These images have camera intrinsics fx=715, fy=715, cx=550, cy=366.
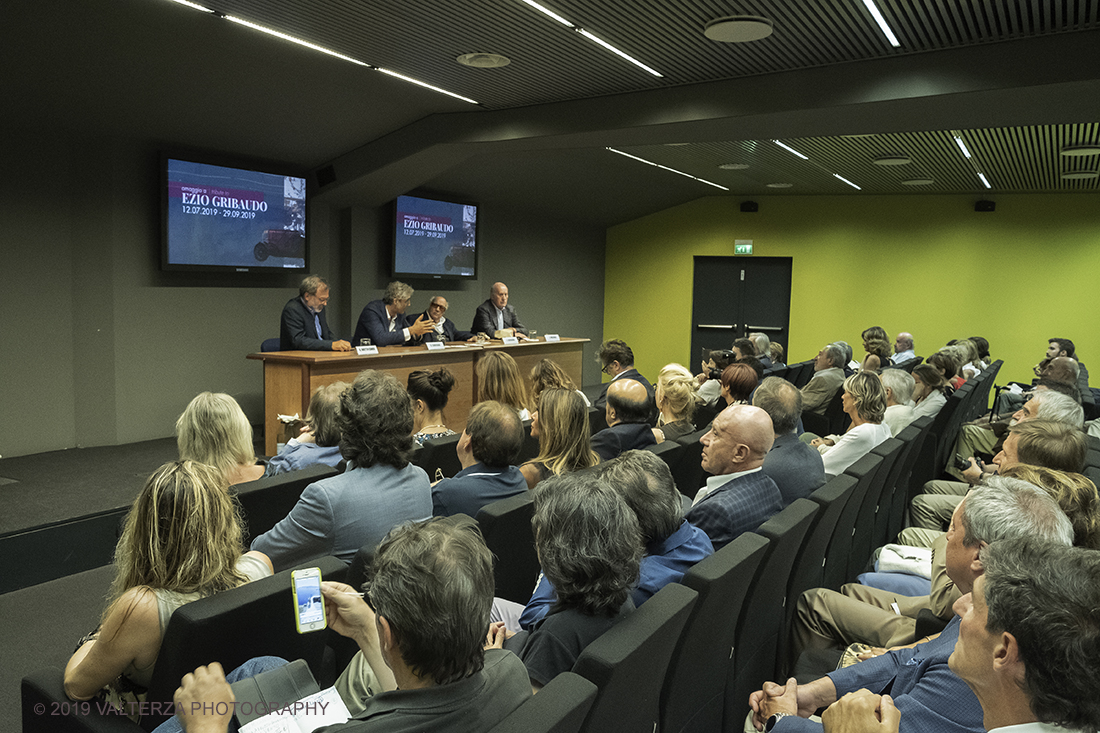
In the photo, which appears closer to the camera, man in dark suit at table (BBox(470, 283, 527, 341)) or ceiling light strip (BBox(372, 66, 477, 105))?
ceiling light strip (BBox(372, 66, 477, 105))

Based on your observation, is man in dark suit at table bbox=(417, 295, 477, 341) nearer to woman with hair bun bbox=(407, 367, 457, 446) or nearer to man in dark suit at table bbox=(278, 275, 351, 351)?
man in dark suit at table bbox=(278, 275, 351, 351)

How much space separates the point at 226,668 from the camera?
5.56ft

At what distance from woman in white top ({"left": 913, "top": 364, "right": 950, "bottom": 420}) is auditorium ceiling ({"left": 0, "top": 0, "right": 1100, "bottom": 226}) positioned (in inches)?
76.1

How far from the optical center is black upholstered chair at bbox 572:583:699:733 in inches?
52.9

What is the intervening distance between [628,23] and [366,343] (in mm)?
3426

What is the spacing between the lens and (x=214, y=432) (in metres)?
2.85

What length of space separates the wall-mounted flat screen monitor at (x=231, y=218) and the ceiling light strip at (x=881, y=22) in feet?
18.5

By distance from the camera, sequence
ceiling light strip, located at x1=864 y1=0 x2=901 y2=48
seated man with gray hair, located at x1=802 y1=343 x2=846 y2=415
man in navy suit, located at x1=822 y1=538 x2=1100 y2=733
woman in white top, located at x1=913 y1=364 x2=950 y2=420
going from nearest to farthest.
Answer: man in navy suit, located at x1=822 y1=538 x2=1100 y2=733
ceiling light strip, located at x1=864 y1=0 x2=901 y2=48
woman in white top, located at x1=913 y1=364 x2=950 y2=420
seated man with gray hair, located at x1=802 y1=343 x2=846 y2=415

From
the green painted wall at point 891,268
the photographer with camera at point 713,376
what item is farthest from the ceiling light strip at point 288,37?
the green painted wall at point 891,268

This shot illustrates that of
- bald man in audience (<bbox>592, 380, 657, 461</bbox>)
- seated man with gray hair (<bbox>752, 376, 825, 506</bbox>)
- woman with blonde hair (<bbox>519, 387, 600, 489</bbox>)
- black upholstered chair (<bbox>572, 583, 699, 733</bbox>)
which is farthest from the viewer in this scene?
bald man in audience (<bbox>592, 380, 657, 461</bbox>)

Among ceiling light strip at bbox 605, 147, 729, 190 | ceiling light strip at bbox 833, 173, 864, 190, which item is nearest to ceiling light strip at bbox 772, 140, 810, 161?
ceiling light strip at bbox 833, 173, 864, 190

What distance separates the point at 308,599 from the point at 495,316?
679 cm

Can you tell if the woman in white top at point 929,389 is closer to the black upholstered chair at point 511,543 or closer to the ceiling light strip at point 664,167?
the black upholstered chair at point 511,543

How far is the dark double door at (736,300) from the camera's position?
41.0 feet
